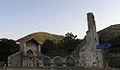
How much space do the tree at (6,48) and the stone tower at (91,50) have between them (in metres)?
22.8

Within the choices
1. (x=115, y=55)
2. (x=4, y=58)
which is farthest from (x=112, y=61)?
(x=4, y=58)

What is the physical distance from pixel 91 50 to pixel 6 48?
1012 inches

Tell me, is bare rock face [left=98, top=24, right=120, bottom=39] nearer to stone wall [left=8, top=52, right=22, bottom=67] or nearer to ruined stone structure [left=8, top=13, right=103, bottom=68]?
ruined stone structure [left=8, top=13, right=103, bottom=68]

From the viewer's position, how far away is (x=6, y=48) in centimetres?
5412

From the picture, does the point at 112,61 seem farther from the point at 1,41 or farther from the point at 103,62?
the point at 1,41

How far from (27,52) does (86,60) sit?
56.5ft

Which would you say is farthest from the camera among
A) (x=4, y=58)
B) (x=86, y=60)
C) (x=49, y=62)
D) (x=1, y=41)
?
(x=1, y=41)

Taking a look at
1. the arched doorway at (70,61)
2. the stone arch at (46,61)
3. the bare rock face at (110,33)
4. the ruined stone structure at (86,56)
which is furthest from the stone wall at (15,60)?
the bare rock face at (110,33)

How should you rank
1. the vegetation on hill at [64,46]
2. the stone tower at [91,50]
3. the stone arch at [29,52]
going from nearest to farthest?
the stone tower at [91,50] → the stone arch at [29,52] → the vegetation on hill at [64,46]

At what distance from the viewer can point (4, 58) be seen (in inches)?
2047

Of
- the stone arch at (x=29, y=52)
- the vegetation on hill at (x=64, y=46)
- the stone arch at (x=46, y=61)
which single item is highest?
the vegetation on hill at (x=64, y=46)

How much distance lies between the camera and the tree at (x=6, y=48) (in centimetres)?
5223

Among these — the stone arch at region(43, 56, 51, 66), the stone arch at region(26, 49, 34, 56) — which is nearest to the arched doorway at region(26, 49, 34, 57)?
the stone arch at region(26, 49, 34, 56)

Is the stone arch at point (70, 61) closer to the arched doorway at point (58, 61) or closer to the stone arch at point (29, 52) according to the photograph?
the arched doorway at point (58, 61)
